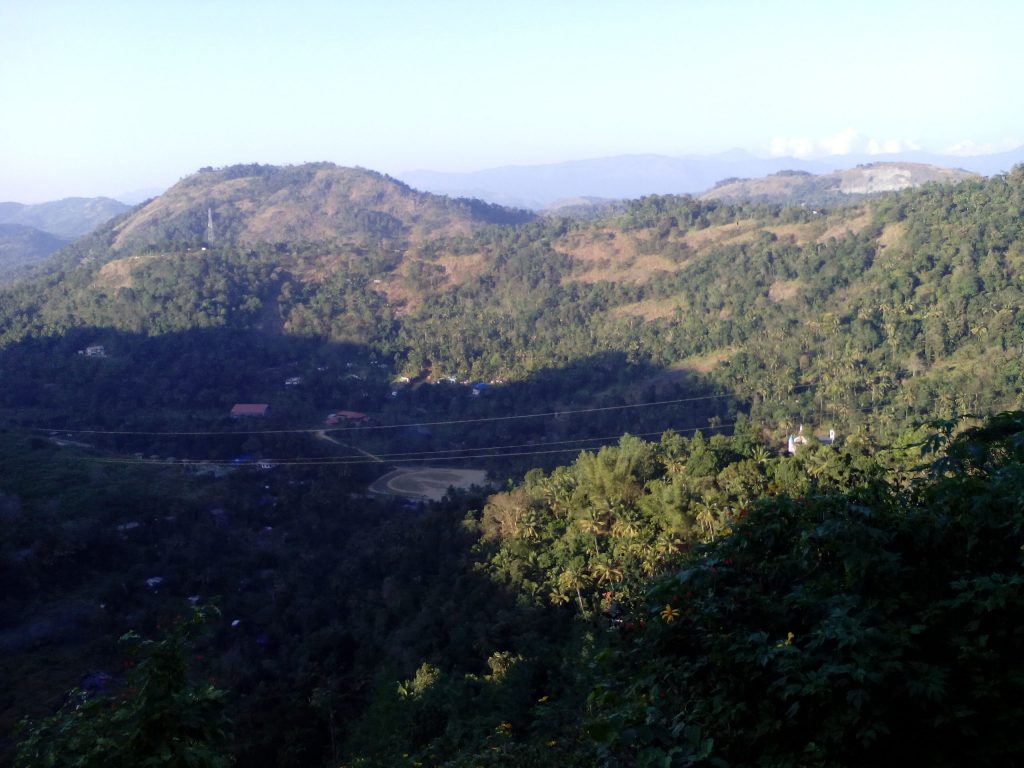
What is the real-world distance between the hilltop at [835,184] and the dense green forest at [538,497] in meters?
35.2

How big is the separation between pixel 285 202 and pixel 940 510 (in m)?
91.2

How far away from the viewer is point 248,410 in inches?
1271

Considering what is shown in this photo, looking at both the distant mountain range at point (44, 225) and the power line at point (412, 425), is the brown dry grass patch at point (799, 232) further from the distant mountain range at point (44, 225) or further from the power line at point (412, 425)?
the distant mountain range at point (44, 225)

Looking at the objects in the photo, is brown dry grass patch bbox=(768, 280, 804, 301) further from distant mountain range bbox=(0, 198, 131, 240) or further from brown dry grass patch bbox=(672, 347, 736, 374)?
distant mountain range bbox=(0, 198, 131, 240)

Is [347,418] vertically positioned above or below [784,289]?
below

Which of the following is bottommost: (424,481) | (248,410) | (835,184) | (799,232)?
(424,481)

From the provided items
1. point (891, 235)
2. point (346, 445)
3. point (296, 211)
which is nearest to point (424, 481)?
point (346, 445)

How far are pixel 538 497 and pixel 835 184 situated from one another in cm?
9001

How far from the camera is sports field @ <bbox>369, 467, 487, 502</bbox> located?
27000 mm

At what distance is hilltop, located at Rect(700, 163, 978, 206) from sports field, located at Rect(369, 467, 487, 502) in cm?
5616

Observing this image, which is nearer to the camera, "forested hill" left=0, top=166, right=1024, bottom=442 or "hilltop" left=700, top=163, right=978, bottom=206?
"forested hill" left=0, top=166, right=1024, bottom=442

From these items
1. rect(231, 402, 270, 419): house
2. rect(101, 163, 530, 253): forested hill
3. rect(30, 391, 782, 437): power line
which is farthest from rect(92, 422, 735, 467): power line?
rect(101, 163, 530, 253): forested hill

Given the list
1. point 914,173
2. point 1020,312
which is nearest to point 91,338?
point 1020,312

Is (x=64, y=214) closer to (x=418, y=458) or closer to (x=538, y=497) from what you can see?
(x=418, y=458)
